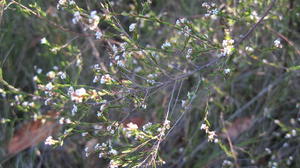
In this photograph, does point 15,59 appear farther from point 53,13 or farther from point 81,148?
point 81,148

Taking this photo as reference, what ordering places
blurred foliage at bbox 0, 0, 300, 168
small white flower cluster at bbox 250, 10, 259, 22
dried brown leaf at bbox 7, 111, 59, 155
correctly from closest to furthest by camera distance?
1. small white flower cluster at bbox 250, 10, 259, 22
2. blurred foliage at bbox 0, 0, 300, 168
3. dried brown leaf at bbox 7, 111, 59, 155

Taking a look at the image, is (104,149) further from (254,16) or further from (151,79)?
(254,16)

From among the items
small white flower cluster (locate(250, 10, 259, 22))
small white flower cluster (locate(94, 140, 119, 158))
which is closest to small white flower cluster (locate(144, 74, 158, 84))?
small white flower cluster (locate(94, 140, 119, 158))

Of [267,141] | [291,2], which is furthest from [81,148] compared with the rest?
[291,2]

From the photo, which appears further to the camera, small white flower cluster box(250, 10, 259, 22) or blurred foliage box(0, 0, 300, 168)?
blurred foliage box(0, 0, 300, 168)

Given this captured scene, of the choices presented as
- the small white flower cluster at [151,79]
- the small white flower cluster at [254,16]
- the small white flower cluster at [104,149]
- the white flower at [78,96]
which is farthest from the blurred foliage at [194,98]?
the white flower at [78,96]

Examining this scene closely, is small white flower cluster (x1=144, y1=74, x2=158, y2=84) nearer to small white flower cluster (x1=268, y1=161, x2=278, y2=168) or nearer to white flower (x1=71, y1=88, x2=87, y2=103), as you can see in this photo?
white flower (x1=71, y1=88, x2=87, y2=103)

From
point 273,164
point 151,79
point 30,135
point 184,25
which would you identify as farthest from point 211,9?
point 30,135

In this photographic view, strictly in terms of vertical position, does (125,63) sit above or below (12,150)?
above

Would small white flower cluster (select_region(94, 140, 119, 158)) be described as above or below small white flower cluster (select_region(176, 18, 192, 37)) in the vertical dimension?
below

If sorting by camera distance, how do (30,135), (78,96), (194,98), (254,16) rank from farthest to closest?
1. (30,135)
2. (194,98)
3. (254,16)
4. (78,96)

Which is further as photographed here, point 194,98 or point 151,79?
point 194,98
